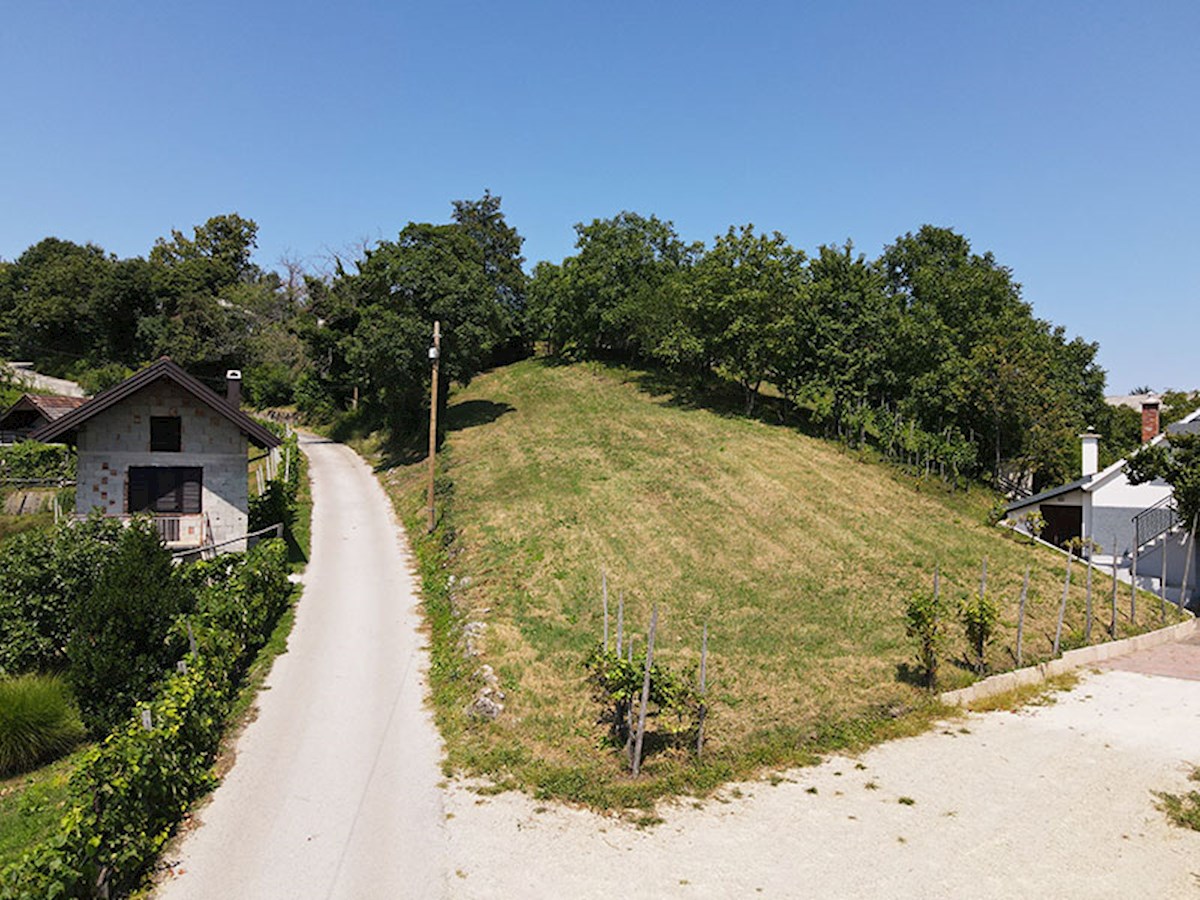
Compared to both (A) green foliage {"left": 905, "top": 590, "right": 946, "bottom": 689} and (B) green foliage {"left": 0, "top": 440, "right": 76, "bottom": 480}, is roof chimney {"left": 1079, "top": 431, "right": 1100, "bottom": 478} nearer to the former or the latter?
(A) green foliage {"left": 905, "top": 590, "right": 946, "bottom": 689}

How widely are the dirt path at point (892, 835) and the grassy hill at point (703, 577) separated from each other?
1.04m

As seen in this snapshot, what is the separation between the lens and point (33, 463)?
129 feet

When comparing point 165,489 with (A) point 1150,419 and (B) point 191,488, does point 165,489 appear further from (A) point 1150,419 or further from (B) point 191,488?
(A) point 1150,419

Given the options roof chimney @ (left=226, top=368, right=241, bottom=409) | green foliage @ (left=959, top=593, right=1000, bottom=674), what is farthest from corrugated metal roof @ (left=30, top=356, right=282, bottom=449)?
green foliage @ (left=959, top=593, right=1000, bottom=674)

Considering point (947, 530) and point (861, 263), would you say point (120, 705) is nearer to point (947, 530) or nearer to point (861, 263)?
point (947, 530)

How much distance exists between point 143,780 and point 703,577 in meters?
17.5

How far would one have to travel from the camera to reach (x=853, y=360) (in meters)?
46.5

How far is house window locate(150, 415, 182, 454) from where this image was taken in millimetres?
24797

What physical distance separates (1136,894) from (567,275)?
56703 mm

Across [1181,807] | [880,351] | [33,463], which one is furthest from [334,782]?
[880,351]

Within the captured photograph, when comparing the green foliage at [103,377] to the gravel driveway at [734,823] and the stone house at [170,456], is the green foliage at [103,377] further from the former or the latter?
the gravel driveway at [734,823]

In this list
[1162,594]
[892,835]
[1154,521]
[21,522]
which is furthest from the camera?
[21,522]

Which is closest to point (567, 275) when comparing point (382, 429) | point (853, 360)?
point (382, 429)

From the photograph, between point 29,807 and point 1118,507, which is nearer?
point 29,807
